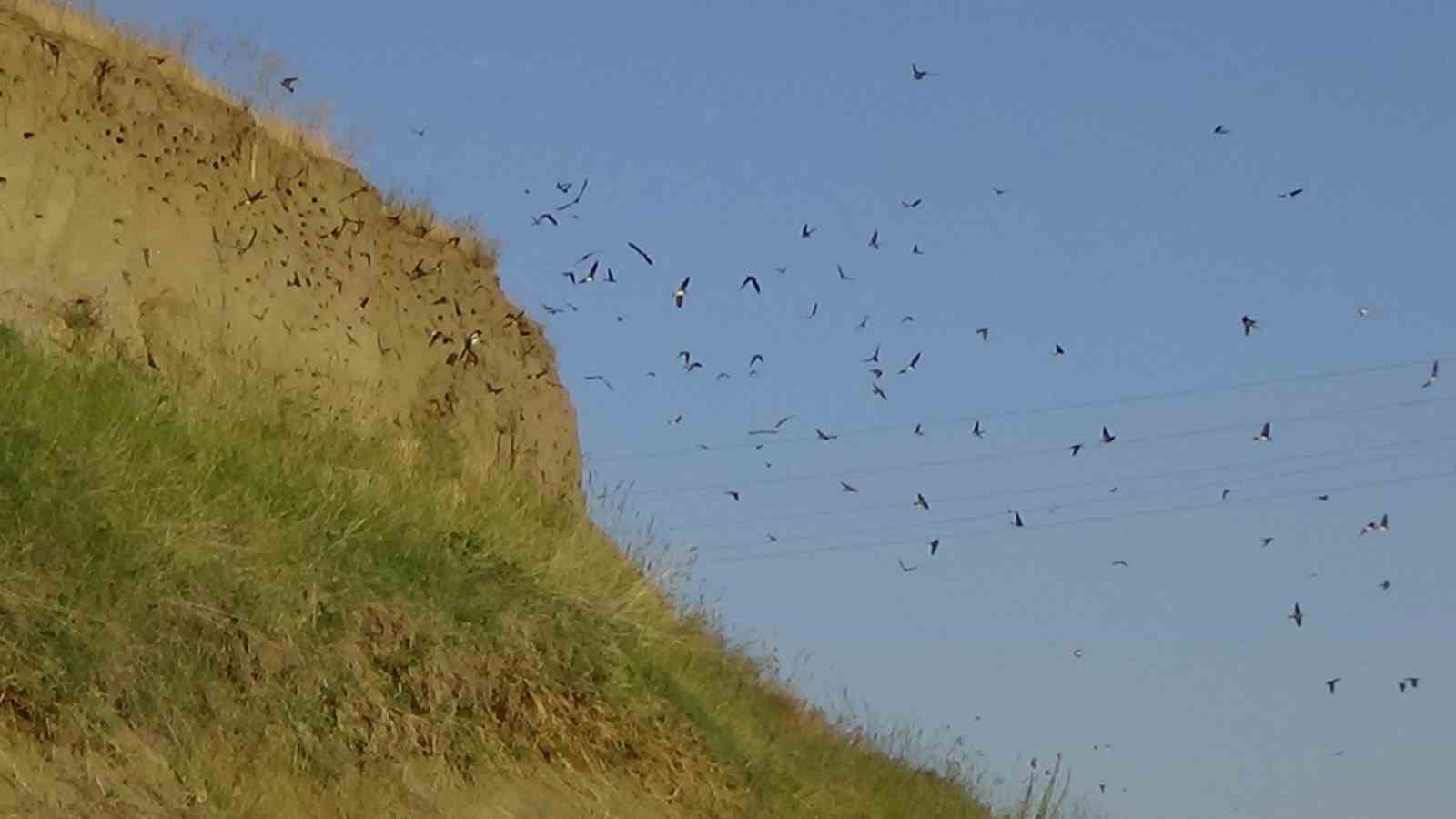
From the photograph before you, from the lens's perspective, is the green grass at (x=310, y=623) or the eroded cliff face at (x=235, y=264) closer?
the green grass at (x=310, y=623)

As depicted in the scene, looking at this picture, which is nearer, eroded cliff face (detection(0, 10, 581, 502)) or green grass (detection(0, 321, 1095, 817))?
green grass (detection(0, 321, 1095, 817))

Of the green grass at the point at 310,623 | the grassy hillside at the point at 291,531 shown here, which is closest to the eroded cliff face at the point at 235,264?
the grassy hillside at the point at 291,531

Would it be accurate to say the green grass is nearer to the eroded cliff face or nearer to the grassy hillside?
the grassy hillside

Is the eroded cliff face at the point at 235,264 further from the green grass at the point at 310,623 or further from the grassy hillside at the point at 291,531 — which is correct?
the green grass at the point at 310,623

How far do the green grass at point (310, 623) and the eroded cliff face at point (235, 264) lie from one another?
113cm

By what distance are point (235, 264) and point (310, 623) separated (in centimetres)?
638

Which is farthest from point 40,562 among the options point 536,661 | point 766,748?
point 766,748

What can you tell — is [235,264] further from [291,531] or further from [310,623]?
[310,623]

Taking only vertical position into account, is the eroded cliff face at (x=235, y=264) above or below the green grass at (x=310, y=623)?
above

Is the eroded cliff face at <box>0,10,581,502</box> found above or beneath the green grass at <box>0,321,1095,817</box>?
above

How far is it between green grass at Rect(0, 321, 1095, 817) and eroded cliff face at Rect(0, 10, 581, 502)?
1.13 meters

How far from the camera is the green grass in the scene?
1273cm

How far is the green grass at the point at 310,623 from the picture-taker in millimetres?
12727

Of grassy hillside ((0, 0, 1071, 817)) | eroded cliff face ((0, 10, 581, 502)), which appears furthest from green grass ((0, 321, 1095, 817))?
eroded cliff face ((0, 10, 581, 502))
